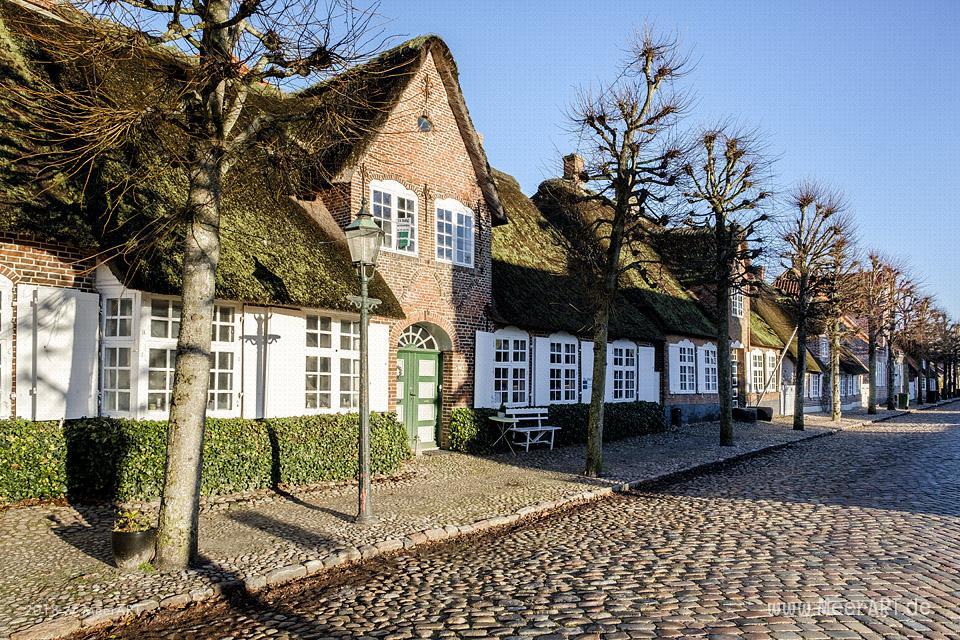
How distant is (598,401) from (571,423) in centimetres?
497

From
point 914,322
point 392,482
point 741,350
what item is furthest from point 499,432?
point 914,322

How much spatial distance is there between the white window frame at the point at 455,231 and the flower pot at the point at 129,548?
30.0 ft

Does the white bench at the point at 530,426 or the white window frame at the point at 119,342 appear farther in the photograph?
the white bench at the point at 530,426

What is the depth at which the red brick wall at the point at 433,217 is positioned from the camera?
13375mm

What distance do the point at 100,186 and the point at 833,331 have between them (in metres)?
27.5

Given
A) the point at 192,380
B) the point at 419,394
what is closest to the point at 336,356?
the point at 419,394

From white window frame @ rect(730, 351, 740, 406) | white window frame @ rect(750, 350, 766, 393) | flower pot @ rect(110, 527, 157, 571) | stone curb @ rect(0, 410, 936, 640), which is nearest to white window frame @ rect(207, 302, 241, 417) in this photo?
flower pot @ rect(110, 527, 157, 571)

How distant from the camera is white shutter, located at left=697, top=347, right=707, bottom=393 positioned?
25.7 m

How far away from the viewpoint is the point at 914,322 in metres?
41.5

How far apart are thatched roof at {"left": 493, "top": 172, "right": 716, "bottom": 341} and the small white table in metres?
2.35

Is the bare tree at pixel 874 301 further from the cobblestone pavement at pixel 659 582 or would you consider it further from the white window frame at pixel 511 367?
the cobblestone pavement at pixel 659 582

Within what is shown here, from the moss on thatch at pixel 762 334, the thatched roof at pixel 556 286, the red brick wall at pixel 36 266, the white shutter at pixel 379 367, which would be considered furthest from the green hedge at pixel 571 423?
the moss on thatch at pixel 762 334

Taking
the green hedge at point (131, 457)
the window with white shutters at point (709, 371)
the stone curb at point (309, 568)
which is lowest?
the stone curb at point (309, 568)

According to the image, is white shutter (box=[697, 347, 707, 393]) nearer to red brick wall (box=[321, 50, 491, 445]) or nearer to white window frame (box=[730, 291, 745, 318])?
white window frame (box=[730, 291, 745, 318])
